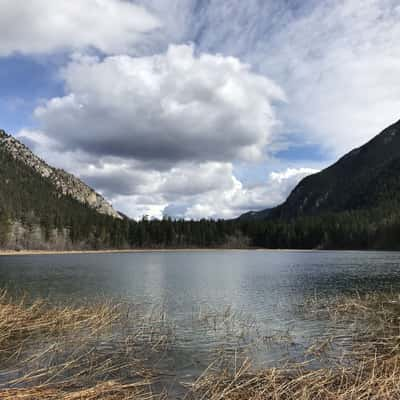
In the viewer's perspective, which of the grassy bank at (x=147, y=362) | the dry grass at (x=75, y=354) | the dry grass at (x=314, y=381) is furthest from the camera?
the dry grass at (x=75, y=354)

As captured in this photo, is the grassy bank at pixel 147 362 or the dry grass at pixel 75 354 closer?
the grassy bank at pixel 147 362

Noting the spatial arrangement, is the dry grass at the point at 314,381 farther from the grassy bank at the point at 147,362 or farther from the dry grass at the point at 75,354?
the dry grass at the point at 75,354

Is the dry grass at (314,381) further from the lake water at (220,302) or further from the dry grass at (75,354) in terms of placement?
the lake water at (220,302)

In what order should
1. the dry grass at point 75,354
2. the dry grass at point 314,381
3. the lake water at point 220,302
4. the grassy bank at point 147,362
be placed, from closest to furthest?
the dry grass at point 314,381 → the grassy bank at point 147,362 → the dry grass at point 75,354 → the lake water at point 220,302

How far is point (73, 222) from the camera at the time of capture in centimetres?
19438

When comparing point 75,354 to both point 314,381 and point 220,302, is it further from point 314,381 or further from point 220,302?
point 220,302

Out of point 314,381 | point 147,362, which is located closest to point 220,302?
point 147,362

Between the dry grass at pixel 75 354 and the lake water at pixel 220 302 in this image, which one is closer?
the dry grass at pixel 75 354

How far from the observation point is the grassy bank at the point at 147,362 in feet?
42.9

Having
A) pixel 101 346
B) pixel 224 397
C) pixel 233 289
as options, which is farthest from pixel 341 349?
pixel 233 289

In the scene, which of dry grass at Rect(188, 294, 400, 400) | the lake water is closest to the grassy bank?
dry grass at Rect(188, 294, 400, 400)

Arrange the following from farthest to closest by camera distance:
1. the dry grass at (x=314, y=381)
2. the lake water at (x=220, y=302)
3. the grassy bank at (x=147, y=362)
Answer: the lake water at (x=220, y=302)
the grassy bank at (x=147, y=362)
the dry grass at (x=314, y=381)

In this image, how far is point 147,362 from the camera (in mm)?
18297

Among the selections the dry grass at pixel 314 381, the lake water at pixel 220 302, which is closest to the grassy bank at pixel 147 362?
the dry grass at pixel 314 381
